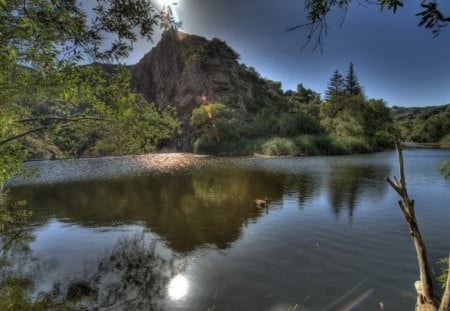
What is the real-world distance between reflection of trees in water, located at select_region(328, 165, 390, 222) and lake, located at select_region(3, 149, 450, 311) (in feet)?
0.47

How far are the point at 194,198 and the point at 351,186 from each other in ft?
39.6

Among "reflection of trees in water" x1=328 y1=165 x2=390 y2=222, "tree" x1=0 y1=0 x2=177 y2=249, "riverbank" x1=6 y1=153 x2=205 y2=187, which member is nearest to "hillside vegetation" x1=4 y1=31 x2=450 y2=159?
"tree" x1=0 y1=0 x2=177 y2=249

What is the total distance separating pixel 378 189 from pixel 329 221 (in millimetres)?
9524

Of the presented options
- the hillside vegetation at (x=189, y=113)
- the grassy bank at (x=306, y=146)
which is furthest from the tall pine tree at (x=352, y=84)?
the grassy bank at (x=306, y=146)

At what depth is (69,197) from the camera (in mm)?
22250

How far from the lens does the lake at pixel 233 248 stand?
7.97 m

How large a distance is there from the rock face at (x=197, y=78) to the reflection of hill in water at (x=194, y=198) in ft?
171

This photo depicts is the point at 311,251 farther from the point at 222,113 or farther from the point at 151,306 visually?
the point at 222,113

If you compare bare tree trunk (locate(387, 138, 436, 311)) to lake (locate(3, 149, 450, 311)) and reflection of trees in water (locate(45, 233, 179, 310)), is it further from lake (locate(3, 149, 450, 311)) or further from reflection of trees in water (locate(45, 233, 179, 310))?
reflection of trees in water (locate(45, 233, 179, 310))

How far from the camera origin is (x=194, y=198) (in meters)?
20.4

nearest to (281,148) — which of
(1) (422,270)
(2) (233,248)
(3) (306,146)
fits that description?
(3) (306,146)

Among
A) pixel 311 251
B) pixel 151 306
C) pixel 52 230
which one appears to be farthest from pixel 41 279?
pixel 311 251

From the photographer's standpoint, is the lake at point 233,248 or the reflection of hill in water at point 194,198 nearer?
the lake at point 233,248

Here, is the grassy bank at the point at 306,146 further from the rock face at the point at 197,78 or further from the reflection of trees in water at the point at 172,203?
the reflection of trees in water at the point at 172,203
